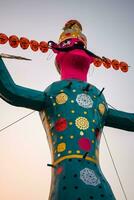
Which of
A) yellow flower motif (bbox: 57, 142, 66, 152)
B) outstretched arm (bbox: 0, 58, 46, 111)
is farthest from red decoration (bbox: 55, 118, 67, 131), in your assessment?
outstretched arm (bbox: 0, 58, 46, 111)

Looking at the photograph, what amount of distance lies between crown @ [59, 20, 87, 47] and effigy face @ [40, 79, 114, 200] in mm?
438

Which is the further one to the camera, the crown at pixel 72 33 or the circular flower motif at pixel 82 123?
the crown at pixel 72 33

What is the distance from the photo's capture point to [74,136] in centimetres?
241

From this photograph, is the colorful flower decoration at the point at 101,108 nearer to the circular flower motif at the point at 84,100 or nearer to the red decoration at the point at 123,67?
the circular flower motif at the point at 84,100

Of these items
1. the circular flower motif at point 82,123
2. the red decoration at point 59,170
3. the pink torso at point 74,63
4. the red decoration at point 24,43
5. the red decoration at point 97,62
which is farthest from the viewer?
the red decoration at point 97,62

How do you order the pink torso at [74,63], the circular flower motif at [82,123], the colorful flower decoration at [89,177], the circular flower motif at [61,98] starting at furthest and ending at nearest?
the pink torso at [74,63] < the circular flower motif at [61,98] < the circular flower motif at [82,123] < the colorful flower decoration at [89,177]

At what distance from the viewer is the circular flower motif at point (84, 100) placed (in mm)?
2602

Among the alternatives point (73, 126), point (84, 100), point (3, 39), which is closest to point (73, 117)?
point (73, 126)

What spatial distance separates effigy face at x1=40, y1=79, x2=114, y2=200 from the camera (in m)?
2.18

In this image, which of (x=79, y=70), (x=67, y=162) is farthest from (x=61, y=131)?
(x=79, y=70)

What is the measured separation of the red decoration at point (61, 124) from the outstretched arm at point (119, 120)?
44 centimetres

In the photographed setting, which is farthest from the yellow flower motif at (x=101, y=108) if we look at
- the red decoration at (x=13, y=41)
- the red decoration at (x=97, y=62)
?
the red decoration at (x=13, y=41)

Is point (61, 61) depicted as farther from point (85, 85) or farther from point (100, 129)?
point (100, 129)

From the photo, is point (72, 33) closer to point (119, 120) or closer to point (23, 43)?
point (23, 43)
